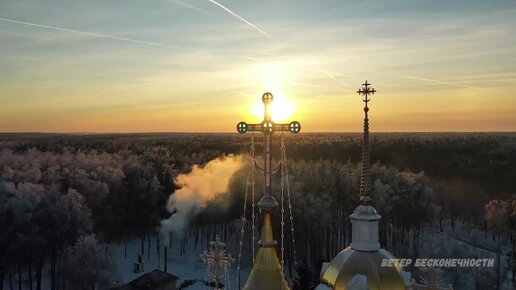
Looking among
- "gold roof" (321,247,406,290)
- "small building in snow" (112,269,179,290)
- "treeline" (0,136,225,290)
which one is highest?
"gold roof" (321,247,406,290)

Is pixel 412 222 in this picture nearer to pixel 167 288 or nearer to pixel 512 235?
pixel 512 235

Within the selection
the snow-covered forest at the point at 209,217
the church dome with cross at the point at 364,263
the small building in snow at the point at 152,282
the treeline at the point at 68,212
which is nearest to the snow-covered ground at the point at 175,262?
the snow-covered forest at the point at 209,217

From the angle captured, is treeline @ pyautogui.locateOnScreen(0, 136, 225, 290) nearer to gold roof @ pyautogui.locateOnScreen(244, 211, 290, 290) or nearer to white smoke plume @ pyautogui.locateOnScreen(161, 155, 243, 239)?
white smoke plume @ pyautogui.locateOnScreen(161, 155, 243, 239)

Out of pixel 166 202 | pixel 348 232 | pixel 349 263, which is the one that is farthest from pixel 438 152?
pixel 349 263

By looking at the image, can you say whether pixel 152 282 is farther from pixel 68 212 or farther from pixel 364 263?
pixel 364 263

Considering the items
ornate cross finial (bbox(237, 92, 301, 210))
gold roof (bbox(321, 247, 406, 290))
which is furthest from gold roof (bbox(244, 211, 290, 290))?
gold roof (bbox(321, 247, 406, 290))

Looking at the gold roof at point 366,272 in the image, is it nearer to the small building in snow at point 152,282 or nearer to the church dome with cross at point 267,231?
the church dome with cross at point 267,231
